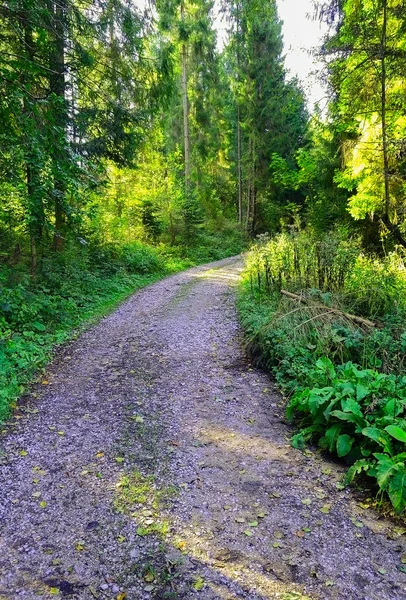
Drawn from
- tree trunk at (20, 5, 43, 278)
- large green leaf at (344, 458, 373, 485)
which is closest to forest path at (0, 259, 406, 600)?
large green leaf at (344, 458, 373, 485)

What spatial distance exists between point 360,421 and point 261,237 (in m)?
8.06

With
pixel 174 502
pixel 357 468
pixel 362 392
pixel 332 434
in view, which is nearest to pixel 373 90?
pixel 362 392

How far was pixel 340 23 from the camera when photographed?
923 centimetres

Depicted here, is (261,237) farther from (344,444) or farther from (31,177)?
(344,444)

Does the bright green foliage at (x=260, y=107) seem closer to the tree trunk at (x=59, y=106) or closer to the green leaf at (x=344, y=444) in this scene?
the tree trunk at (x=59, y=106)

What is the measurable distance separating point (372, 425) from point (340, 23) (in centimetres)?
967

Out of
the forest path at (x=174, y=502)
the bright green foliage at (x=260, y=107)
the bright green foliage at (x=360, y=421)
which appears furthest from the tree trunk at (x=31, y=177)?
the bright green foliage at (x=260, y=107)

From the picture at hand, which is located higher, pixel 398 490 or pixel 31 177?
pixel 31 177

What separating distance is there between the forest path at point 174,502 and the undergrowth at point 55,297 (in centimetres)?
43

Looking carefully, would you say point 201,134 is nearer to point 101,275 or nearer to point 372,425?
point 101,275

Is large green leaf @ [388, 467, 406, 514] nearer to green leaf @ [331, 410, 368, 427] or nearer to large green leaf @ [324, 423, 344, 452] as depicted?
green leaf @ [331, 410, 368, 427]

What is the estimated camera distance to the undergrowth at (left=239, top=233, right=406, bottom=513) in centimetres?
359

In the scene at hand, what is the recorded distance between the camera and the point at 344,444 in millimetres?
3713

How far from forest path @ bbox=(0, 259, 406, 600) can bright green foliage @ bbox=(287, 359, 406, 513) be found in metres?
0.25
